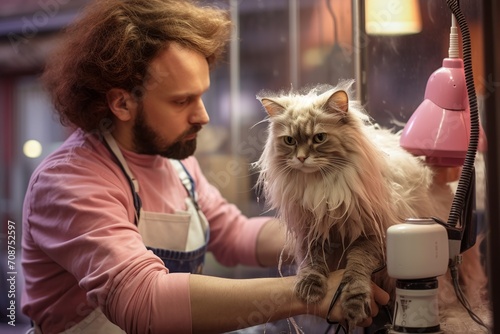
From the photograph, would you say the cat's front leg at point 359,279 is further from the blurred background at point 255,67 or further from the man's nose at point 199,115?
the man's nose at point 199,115

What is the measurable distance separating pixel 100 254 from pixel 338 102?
619mm

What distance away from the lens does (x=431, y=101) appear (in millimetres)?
1237

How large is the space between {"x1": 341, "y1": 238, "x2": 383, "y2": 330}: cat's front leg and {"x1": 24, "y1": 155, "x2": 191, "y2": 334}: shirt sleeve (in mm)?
357

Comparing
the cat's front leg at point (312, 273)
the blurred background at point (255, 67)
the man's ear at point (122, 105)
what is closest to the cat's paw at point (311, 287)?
the cat's front leg at point (312, 273)

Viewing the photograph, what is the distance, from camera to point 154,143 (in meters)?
1.64

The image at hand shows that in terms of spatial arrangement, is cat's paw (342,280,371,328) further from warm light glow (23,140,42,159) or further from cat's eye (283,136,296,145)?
warm light glow (23,140,42,159)

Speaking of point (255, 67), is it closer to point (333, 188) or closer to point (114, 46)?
point (114, 46)

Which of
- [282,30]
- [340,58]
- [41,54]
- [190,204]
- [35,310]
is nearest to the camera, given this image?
[35,310]

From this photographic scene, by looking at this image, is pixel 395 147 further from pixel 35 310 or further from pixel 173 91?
pixel 35 310

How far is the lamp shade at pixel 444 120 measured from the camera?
3.88ft

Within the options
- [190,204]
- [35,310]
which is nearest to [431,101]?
[190,204]

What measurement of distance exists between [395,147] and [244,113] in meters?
1.40

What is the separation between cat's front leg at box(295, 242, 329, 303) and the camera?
1.10 metres

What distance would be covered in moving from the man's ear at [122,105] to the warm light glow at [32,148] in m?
0.81
